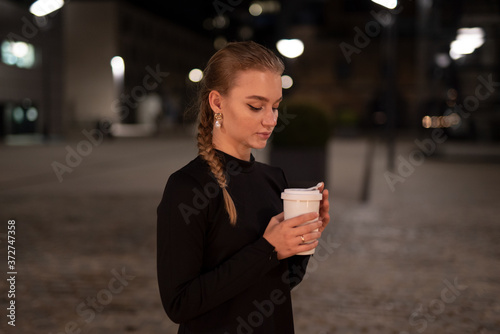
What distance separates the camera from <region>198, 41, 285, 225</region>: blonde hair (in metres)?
1.89

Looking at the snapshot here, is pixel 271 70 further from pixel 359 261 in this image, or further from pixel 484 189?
pixel 484 189

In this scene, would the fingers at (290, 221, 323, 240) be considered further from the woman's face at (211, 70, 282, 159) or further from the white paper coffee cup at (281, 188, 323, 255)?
the woman's face at (211, 70, 282, 159)

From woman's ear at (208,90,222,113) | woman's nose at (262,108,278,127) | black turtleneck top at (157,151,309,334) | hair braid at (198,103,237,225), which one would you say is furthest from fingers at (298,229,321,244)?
woman's ear at (208,90,222,113)

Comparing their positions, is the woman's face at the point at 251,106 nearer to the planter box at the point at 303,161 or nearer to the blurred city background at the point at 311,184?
the blurred city background at the point at 311,184

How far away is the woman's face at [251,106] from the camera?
6.23 ft

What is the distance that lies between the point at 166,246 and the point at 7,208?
9623 millimetres

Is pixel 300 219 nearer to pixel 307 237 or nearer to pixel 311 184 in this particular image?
pixel 307 237

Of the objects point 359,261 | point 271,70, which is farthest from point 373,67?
point 271,70

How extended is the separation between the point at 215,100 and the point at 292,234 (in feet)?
1.79

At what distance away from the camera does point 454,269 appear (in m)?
6.53

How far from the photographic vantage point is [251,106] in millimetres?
1924

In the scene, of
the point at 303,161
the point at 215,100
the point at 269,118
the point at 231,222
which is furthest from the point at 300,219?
the point at 303,161

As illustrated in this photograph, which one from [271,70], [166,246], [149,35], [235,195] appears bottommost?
[166,246]

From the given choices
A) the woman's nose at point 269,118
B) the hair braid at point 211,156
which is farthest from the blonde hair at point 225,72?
the woman's nose at point 269,118
